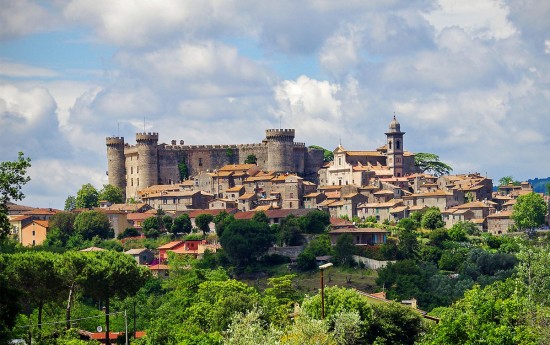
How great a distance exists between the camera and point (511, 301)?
48.3 m

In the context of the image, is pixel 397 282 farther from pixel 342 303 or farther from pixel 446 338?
pixel 446 338

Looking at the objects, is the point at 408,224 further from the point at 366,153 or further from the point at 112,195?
the point at 112,195

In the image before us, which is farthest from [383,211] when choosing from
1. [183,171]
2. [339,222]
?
[183,171]

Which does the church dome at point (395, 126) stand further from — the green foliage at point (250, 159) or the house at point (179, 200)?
the house at point (179, 200)

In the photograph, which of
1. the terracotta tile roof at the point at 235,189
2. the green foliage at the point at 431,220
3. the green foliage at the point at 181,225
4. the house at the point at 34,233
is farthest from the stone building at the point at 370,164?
the house at the point at 34,233

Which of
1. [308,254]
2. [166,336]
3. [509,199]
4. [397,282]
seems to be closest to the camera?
[166,336]

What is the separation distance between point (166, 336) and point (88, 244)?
52485 millimetres

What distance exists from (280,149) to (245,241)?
28666 mm

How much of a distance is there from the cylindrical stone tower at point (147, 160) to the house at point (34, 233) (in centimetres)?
1331

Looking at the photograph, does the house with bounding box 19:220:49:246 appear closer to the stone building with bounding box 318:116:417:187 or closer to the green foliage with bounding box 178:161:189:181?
the green foliage with bounding box 178:161:189:181

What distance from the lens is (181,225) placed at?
113 metres

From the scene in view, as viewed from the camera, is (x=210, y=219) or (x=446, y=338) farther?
(x=210, y=219)

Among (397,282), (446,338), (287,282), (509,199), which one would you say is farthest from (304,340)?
(509,199)

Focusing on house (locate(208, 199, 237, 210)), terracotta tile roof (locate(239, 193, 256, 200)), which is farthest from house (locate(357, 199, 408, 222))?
house (locate(208, 199, 237, 210))
